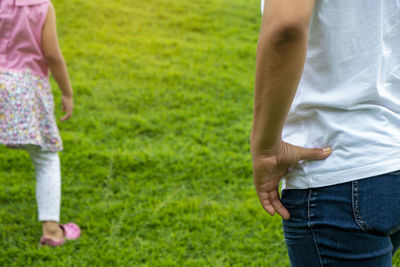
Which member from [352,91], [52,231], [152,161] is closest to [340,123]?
[352,91]

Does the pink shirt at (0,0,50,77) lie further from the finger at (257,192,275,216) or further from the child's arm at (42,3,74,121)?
the finger at (257,192,275,216)

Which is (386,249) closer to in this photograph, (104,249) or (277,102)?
(277,102)

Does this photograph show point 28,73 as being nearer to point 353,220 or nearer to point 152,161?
point 152,161

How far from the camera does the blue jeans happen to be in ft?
3.39

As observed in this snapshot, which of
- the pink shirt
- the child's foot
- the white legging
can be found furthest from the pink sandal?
the pink shirt

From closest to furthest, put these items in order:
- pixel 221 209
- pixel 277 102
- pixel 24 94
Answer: pixel 277 102 < pixel 24 94 < pixel 221 209

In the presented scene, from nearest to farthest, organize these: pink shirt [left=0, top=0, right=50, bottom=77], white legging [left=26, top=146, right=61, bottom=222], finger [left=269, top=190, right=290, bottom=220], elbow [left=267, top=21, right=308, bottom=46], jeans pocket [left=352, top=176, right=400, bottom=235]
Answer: elbow [left=267, top=21, right=308, bottom=46]
jeans pocket [left=352, top=176, right=400, bottom=235]
finger [left=269, top=190, right=290, bottom=220]
pink shirt [left=0, top=0, right=50, bottom=77]
white legging [left=26, top=146, right=61, bottom=222]

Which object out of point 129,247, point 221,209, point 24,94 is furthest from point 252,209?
point 24,94

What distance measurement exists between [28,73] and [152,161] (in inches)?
55.9

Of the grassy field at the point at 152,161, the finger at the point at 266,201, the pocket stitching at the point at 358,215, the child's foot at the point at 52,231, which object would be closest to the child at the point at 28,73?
the child's foot at the point at 52,231

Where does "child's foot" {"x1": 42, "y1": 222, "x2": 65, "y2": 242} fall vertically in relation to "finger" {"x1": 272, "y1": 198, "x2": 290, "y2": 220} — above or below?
below

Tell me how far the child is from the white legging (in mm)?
32

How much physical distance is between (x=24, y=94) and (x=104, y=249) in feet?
3.31

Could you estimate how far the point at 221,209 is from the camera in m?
3.14
